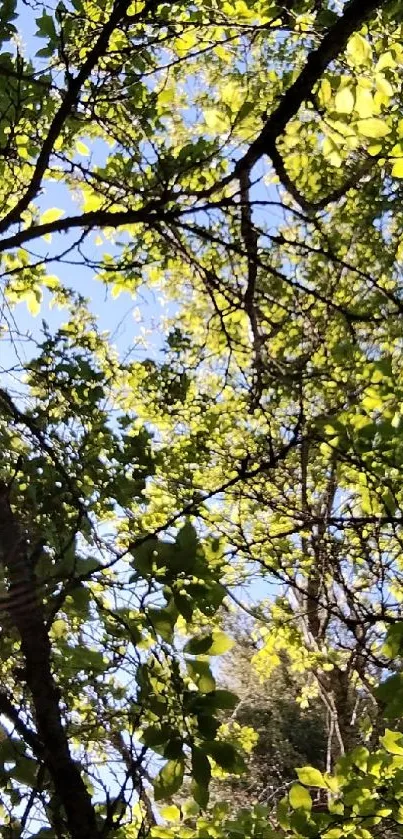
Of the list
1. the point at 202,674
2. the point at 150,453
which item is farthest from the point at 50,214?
the point at 202,674

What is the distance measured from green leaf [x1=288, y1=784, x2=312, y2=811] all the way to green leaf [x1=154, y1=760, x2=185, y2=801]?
3.26 feet

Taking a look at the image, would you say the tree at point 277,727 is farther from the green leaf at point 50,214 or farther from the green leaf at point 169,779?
the green leaf at point 169,779

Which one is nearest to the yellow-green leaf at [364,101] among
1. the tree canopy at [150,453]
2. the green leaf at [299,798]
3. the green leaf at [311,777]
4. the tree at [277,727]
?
the tree canopy at [150,453]

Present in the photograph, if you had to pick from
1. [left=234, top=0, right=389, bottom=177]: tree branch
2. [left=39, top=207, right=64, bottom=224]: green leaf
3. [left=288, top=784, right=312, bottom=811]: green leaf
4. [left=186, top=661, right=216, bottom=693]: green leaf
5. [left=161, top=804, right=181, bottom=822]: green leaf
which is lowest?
[left=288, top=784, right=312, bottom=811]: green leaf

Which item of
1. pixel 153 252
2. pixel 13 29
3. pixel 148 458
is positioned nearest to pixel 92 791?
pixel 148 458

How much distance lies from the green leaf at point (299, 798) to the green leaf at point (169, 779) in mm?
993

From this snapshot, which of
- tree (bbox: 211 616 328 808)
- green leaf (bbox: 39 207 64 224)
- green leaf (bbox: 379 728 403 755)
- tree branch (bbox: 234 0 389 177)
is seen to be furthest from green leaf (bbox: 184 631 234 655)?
tree (bbox: 211 616 328 808)

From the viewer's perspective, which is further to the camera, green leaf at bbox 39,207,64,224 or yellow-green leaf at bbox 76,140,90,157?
yellow-green leaf at bbox 76,140,90,157

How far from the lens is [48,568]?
76.5 inches

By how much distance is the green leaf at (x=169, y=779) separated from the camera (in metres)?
1.32

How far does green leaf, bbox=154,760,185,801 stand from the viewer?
1324mm

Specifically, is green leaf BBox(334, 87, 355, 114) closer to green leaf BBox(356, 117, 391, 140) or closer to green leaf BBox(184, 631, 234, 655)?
green leaf BBox(356, 117, 391, 140)

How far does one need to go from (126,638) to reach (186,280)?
256 inches

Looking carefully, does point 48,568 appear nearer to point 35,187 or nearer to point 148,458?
point 148,458
